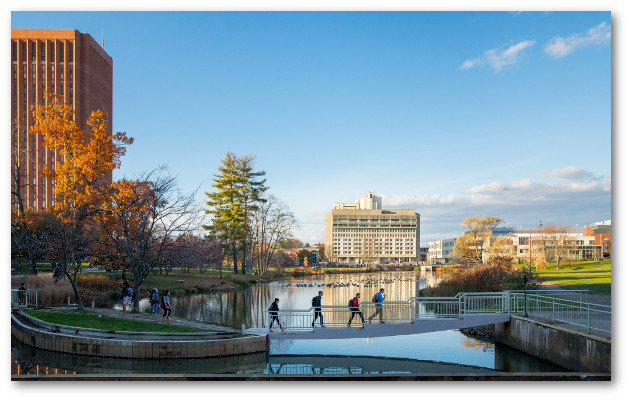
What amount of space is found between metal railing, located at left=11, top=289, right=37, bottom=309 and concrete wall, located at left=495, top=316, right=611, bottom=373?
20.5 metres

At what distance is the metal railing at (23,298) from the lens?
20.7m

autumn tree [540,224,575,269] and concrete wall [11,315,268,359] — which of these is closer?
concrete wall [11,315,268,359]

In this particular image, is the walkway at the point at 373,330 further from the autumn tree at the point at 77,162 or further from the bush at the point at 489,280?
the autumn tree at the point at 77,162

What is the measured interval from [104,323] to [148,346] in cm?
384

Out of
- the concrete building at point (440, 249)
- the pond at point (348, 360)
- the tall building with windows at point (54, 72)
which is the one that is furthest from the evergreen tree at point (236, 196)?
the concrete building at point (440, 249)

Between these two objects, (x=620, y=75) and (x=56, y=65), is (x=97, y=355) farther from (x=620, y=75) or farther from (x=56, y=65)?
(x=56, y=65)

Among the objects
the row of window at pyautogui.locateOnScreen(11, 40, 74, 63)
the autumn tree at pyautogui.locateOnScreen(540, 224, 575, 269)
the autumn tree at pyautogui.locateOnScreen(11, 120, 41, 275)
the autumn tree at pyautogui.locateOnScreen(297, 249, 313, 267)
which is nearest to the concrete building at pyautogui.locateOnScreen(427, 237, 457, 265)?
the autumn tree at pyautogui.locateOnScreen(297, 249, 313, 267)

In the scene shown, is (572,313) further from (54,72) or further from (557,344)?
(54,72)

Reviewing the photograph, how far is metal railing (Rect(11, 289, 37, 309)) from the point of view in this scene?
67.8 ft

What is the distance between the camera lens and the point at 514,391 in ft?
33.8

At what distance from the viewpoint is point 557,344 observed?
1468 cm

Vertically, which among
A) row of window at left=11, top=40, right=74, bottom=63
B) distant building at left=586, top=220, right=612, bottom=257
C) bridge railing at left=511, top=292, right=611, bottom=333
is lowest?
bridge railing at left=511, top=292, right=611, bottom=333

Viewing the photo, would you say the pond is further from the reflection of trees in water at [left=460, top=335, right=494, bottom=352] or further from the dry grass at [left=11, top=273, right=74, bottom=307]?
the dry grass at [left=11, top=273, right=74, bottom=307]
